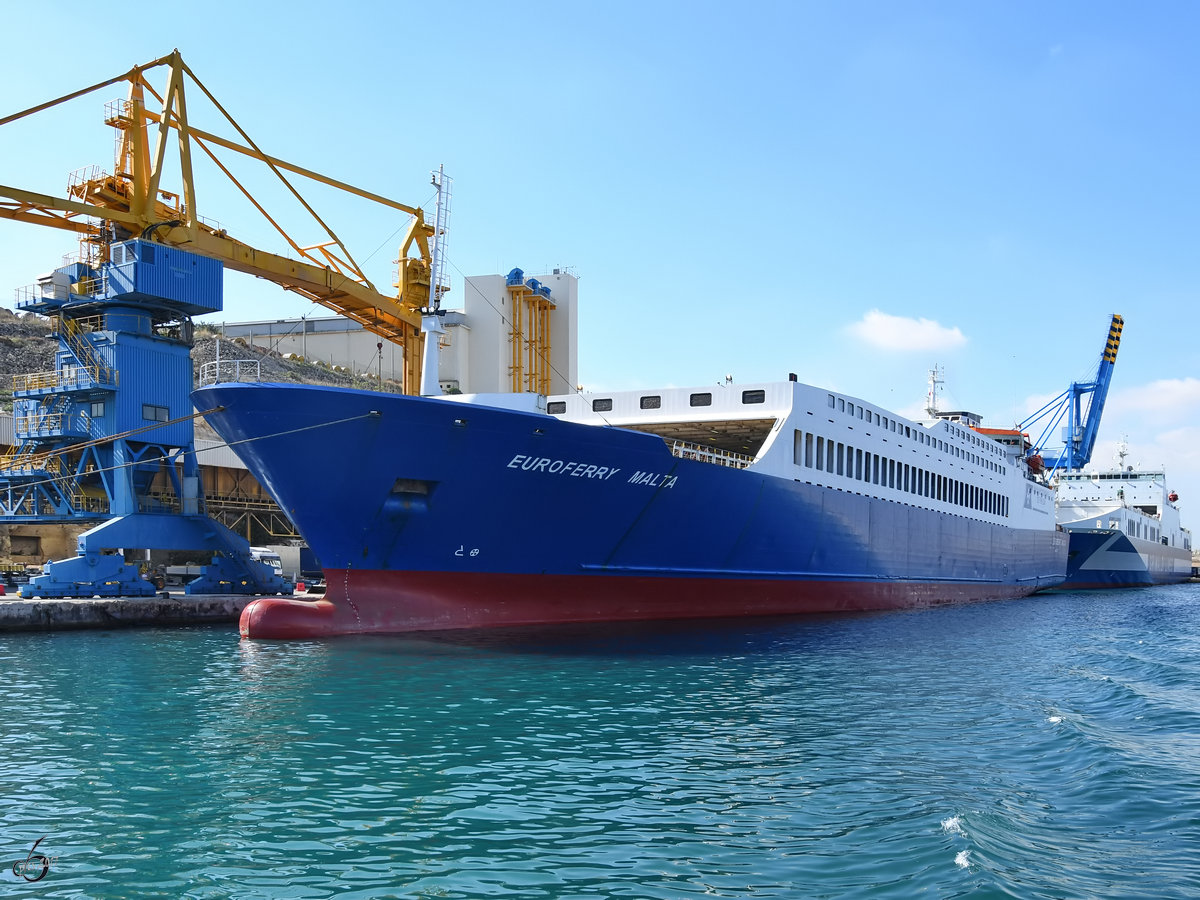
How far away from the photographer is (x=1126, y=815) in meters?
7.79

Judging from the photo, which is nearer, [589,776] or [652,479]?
[589,776]

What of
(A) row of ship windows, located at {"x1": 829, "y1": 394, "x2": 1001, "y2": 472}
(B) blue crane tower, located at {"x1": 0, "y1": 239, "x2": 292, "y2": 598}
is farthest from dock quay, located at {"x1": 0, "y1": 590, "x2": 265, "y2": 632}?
(A) row of ship windows, located at {"x1": 829, "y1": 394, "x2": 1001, "y2": 472}

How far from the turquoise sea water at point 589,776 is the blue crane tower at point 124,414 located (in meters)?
8.28

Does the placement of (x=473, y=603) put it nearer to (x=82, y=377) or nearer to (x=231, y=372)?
(x=231, y=372)

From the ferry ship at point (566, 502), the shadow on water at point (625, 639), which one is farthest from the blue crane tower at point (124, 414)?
the shadow on water at point (625, 639)

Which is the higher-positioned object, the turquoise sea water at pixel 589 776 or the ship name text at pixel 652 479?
the ship name text at pixel 652 479

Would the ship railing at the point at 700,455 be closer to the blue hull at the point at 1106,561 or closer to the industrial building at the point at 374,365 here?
the industrial building at the point at 374,365

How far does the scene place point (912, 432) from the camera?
3209cm

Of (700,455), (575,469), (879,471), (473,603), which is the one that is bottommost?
(473,603)

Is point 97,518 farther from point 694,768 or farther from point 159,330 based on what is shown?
point 694,768

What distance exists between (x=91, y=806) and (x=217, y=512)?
29.6 meters

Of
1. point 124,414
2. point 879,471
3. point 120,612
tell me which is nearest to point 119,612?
point 120,612

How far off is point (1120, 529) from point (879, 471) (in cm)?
3041

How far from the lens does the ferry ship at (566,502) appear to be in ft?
54.0
